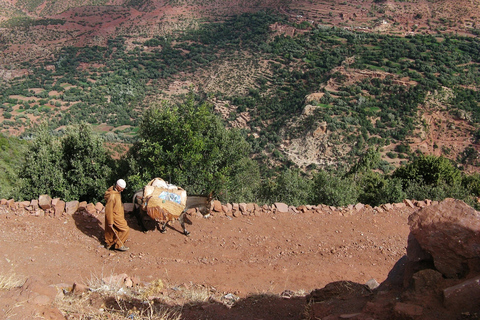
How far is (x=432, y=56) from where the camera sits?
4281 centimetres

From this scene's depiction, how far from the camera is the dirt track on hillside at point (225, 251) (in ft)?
23.3

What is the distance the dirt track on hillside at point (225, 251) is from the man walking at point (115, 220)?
0.23 meters

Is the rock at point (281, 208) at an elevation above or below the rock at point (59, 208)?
below

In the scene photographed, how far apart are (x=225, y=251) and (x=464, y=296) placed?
18.7 ft

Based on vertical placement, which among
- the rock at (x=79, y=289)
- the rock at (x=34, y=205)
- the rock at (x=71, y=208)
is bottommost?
the rock at (x=71, y=208)

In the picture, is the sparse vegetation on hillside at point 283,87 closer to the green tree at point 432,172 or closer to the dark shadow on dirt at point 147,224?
the green tree at point 432,172

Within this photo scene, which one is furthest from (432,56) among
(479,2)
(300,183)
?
(300,183)

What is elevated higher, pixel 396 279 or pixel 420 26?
pixel 396 279

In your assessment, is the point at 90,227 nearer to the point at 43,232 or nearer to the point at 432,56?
the point at 43,232

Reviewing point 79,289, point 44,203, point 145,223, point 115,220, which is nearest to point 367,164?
point 145,223

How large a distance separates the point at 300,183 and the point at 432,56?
36456 millimetres

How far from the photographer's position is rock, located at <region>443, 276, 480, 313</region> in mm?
3271

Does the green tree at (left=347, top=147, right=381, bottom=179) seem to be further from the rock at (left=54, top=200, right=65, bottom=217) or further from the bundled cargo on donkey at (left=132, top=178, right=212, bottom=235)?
the rock at (left=54, top=200, right=65, bottom=217)

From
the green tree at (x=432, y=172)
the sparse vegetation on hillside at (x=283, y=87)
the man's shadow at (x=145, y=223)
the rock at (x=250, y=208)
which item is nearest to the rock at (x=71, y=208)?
the man's shadow at (x=145, y=223)
